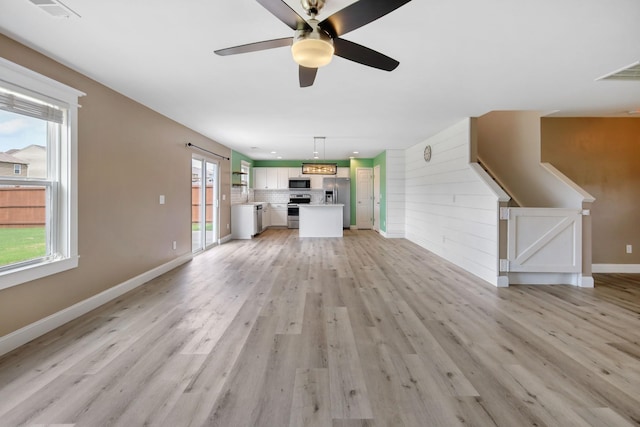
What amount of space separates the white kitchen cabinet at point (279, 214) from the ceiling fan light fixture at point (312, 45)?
8.63m

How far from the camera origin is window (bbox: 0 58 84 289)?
228 cm

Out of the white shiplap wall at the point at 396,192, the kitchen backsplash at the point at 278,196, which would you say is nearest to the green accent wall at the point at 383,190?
the white shiplap wall at the point at 396,192

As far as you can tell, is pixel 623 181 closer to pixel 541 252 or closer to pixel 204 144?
pixel 541 252

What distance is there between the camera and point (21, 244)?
246cm

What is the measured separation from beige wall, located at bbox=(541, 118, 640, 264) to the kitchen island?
4.75 m

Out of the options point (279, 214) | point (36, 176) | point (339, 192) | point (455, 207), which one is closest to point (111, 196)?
point (36, 176)

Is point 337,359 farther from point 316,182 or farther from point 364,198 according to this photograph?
point 316,182

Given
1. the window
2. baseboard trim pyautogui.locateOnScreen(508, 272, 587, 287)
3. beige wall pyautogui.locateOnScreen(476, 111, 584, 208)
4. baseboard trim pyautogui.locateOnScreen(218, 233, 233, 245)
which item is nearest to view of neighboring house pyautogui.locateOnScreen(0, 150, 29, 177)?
the window

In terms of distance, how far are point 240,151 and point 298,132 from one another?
10.3ft

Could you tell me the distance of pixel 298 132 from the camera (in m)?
5.67

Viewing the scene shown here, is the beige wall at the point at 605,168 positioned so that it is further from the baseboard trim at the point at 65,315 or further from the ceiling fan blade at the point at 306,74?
the baseboard trim at the point at 65,315

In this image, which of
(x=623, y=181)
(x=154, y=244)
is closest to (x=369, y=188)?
(x=623, y=181)

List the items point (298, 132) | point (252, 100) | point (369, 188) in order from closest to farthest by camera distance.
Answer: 1. point (252, 100)
2. point (298, 132)
3. point (369, 188)

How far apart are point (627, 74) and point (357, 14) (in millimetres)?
3206
